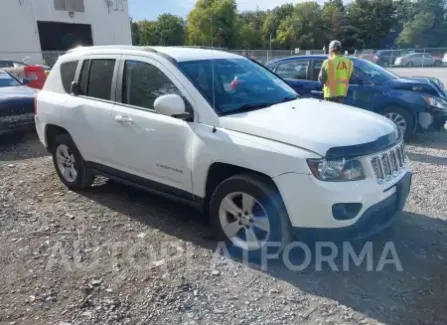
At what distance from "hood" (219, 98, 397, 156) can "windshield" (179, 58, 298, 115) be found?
0.17 metres

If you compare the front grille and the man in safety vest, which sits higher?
the man in safety vest

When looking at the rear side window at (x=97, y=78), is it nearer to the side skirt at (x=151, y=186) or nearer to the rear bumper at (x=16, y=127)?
the side skirt at (x=151, y=186)

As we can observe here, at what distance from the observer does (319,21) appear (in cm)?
5531

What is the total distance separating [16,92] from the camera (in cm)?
852

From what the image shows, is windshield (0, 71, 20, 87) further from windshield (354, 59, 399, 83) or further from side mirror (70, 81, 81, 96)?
windshield (354, 59, 399, 83)

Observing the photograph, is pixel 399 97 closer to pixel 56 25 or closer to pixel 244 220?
pixel 244 220

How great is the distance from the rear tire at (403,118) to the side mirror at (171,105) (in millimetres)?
5381

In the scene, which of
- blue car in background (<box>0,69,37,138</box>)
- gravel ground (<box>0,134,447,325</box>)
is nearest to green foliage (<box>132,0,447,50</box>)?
blue car in background (<box>0,69,37,138</box>)

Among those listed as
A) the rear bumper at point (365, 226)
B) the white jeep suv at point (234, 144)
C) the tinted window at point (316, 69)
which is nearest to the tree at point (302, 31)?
the tinted window at point (316, 69)

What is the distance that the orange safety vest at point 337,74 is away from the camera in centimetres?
675

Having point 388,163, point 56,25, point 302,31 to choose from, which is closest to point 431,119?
point 388,163

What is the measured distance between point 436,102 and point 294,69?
282 cm

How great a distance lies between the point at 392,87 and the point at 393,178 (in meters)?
4.82

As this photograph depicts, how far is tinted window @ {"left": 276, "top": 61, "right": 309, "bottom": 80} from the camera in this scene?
841cm
